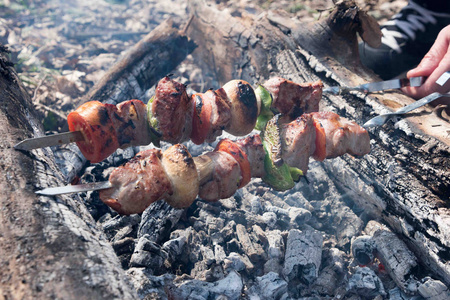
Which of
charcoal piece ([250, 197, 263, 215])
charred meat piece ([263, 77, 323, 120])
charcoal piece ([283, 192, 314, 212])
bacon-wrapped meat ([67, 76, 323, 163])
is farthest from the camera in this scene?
charcoal piece ([283, 192, 314, 212])

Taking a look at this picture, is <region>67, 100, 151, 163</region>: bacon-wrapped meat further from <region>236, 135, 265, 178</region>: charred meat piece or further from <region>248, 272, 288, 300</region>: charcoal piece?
<region>248, 272, 288, 300</region>: charcoal piece

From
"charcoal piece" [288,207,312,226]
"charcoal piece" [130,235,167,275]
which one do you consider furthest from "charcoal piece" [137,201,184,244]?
"charcoal piece" [288,207,312,226]

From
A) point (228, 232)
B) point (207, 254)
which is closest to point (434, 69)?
point (228, 232)

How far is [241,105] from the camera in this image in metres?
2.68

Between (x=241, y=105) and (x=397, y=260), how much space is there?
218cm

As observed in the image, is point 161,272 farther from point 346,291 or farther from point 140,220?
point 346,291

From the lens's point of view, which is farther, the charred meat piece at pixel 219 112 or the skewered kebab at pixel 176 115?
the charred meat piece at pixel 219 112

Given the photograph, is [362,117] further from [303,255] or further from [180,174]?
[180,174]

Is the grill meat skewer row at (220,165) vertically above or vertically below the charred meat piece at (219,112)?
below

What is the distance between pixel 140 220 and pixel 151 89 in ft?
9.75

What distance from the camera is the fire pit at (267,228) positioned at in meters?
1.49

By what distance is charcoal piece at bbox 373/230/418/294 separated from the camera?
2689 millimetres

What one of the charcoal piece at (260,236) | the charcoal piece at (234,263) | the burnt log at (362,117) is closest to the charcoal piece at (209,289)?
the charcoal piece at (234,263)

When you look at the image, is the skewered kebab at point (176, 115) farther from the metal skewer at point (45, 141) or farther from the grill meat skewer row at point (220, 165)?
the grill meat skewer row at point (220, 165)
